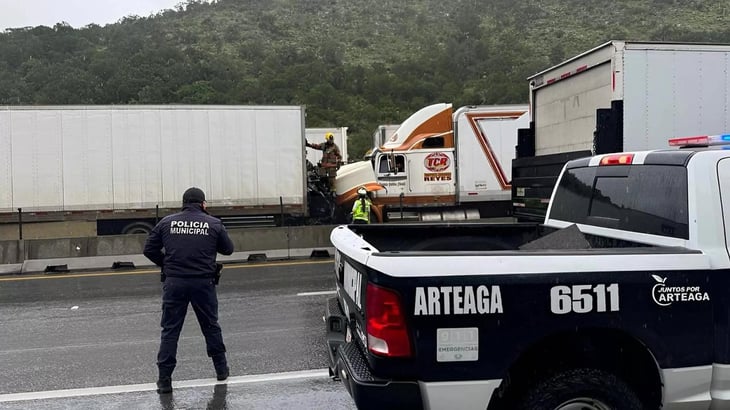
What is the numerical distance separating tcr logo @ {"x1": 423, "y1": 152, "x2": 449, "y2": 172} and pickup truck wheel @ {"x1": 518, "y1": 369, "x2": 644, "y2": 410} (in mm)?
15227

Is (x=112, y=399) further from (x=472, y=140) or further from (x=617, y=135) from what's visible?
(x=472, y=140)

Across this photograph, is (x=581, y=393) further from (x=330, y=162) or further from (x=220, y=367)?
(x=330, y=162)

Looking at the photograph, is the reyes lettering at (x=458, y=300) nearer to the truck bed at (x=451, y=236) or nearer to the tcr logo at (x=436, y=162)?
the truck bed at (x=451, y=236)

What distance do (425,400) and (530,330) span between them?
61 centimetres

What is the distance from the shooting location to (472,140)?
717 inches

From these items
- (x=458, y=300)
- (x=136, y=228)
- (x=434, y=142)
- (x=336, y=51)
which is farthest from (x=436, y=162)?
(x=336, y=51)

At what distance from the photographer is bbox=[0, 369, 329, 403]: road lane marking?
5285mm

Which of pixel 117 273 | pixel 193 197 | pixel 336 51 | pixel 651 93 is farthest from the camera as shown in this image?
pixel 336 51

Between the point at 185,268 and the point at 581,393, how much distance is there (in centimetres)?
334

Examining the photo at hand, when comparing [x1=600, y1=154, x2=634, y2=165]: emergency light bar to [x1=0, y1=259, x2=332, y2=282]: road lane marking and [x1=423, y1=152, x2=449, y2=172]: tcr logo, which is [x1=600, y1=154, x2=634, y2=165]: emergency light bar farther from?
[x1=423, y1=152, x2=449, y2=172]: tcr logo

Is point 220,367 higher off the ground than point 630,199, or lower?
lower

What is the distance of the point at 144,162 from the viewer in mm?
15938

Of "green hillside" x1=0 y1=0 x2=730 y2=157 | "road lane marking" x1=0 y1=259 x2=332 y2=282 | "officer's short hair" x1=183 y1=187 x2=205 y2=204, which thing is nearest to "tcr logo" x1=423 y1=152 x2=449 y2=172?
"road lane marking" x1=0 y1=259 x2=332 y2=282

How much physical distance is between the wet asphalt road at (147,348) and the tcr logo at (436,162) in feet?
26.1
